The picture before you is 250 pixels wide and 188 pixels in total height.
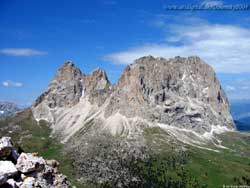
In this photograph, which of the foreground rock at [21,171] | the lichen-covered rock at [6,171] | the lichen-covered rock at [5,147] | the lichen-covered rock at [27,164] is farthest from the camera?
the lichen-covered rock at [27,164]

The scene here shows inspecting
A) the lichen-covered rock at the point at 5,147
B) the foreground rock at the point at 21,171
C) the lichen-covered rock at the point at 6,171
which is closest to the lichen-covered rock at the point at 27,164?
the foreground rock at the point at 21,171

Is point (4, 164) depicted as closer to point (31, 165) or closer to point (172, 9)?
point (31, 165)

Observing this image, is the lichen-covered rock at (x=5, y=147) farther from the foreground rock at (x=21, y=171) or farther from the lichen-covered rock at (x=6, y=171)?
the lichen-covered rock at (x=6, y=171)

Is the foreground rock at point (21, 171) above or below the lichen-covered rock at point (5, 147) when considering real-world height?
below

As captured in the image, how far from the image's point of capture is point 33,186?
139 ft

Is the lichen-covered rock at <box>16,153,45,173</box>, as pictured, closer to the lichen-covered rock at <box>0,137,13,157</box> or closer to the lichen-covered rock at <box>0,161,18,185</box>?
the lichen-covered rock at <box>0,137,13,157</box>

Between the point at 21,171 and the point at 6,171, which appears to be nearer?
the point at 6,171

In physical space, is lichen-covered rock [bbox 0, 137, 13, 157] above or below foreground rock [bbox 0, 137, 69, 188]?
above

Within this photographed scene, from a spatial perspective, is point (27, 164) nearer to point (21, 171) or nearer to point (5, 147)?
point (21, 171)

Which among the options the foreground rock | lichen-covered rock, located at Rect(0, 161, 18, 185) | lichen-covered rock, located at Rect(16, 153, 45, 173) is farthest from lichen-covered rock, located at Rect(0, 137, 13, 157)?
lichen-covered rock, located at Rect(0, 161, 18, 185)

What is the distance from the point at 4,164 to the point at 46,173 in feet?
43.3

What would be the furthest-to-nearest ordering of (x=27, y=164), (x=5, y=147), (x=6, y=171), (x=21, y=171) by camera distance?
(x=27, y=164) < (x=21, y=171) < (x=5, y=147) < (x=6, y=171)

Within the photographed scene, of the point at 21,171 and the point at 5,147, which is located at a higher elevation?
the point at 5,147

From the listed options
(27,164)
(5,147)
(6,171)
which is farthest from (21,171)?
(6,171)
